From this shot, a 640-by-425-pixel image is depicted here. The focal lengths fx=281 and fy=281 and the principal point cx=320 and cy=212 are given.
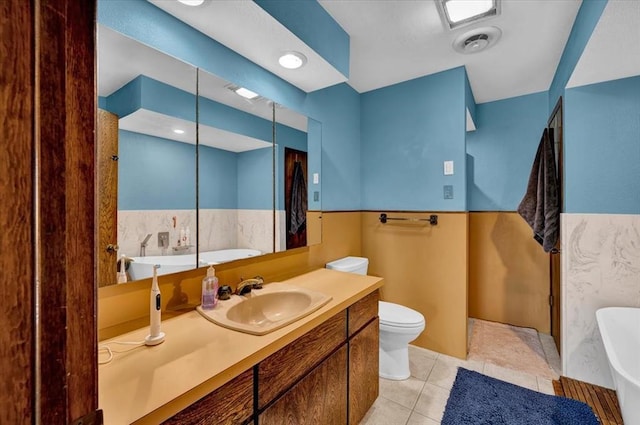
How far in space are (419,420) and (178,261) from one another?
5.36 feet

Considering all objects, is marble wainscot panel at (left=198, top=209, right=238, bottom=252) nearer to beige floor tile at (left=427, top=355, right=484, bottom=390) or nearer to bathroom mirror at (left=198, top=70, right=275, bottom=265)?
bathroom mirror at (left=198, top=70, right=275, bottom=265)

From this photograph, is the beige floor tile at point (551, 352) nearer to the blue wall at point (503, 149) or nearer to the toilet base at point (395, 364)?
the toilet base at point (395, 364)

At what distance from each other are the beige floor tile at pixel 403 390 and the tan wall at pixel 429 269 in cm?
53

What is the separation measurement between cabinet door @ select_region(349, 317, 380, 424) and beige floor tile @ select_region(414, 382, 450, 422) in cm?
32

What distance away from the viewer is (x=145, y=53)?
1.18m

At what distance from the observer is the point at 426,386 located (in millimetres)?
1955

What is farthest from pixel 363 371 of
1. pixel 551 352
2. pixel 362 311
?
pixel 551 352

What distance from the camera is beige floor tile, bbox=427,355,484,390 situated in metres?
2.00

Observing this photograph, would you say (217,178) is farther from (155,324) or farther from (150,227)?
(155,324)

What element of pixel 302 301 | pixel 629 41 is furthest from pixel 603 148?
pixel 302 301

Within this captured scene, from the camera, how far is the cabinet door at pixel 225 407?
0.73 metres

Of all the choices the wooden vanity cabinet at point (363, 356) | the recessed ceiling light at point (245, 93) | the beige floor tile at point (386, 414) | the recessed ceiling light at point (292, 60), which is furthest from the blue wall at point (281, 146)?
the beige floor tile at point (386, 414)

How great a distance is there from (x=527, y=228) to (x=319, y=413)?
268cm

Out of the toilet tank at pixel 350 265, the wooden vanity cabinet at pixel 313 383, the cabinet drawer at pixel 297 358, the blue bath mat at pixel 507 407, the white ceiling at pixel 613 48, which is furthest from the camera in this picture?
the toilet tank at pixel 350 265
